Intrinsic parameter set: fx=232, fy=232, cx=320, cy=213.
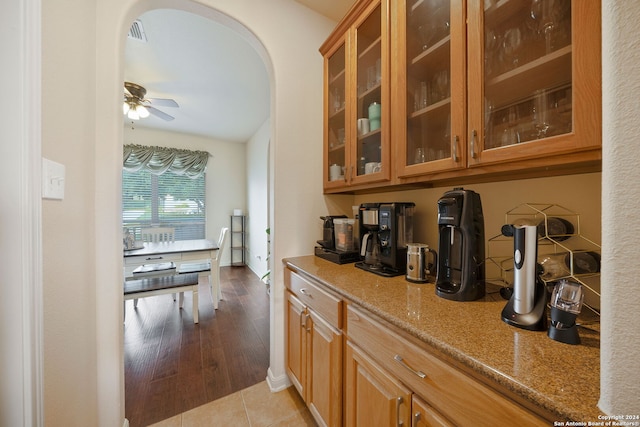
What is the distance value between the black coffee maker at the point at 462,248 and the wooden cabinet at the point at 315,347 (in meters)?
0.47

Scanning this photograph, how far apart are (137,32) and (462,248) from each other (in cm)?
285

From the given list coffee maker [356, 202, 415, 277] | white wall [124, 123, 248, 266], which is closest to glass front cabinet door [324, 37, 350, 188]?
coffee maker [356, 202, 415, 277]

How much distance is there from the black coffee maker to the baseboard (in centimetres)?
130

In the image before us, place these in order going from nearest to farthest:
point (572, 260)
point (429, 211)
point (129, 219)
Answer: point (572, 260)
point (429, 211)
point (129, 219)

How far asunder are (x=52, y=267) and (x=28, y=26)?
726 mm

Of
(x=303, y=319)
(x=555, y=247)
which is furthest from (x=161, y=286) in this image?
(x=555, y=247)

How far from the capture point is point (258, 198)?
4445 mm

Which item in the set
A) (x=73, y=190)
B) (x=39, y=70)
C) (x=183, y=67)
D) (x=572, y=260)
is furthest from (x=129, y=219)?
(x=572, y=260)

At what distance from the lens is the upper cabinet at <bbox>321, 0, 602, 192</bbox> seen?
650 mm

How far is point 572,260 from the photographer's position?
75 cm

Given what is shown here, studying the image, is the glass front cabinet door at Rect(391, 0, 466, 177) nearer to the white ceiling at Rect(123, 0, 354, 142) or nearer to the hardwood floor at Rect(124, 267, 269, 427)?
the white ceiling at Rect(123, 0, 354, 142)

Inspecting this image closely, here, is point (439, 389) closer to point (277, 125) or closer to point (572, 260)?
point (572, 260)

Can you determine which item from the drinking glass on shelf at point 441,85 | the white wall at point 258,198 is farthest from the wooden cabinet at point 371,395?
the white wall at point 258,198

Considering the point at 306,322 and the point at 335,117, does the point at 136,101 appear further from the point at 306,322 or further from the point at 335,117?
the point at 306,322
